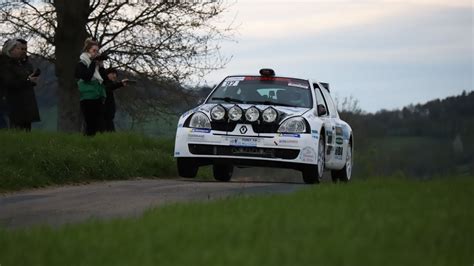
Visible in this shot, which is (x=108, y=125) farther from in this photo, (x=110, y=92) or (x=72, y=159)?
(x=72, y=159)

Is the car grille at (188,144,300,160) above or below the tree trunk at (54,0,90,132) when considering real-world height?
below

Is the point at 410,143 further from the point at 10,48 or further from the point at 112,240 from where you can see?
the point at 112,240

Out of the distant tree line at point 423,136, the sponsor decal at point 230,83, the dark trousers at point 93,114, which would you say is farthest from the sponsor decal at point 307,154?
the distant tree line at point 423,136

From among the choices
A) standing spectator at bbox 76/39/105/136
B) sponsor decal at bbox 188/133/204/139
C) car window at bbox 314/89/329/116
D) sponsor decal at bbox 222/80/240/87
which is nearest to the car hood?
sponsor decal at bbox 188/133/204/139

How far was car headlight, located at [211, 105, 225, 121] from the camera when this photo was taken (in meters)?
17.5

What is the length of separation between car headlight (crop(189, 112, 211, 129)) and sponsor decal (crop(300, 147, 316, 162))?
4.37 ft

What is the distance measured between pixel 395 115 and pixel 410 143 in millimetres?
20356

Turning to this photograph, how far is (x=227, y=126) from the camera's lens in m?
17.6

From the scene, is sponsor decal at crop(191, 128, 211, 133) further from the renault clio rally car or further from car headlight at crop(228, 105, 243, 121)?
car headlight at crop(228, 105, 243, 121)

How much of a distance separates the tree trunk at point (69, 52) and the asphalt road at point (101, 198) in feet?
47.3

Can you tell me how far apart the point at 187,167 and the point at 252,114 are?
4.71 feet

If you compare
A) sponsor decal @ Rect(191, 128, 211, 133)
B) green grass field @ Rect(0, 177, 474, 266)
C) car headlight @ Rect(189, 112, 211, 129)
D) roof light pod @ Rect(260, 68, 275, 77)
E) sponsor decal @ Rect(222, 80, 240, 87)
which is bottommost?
green grass field @ Rect(0, 177, 474, 266)

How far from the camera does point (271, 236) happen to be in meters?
8.56

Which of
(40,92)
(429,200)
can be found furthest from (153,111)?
(429,200)
